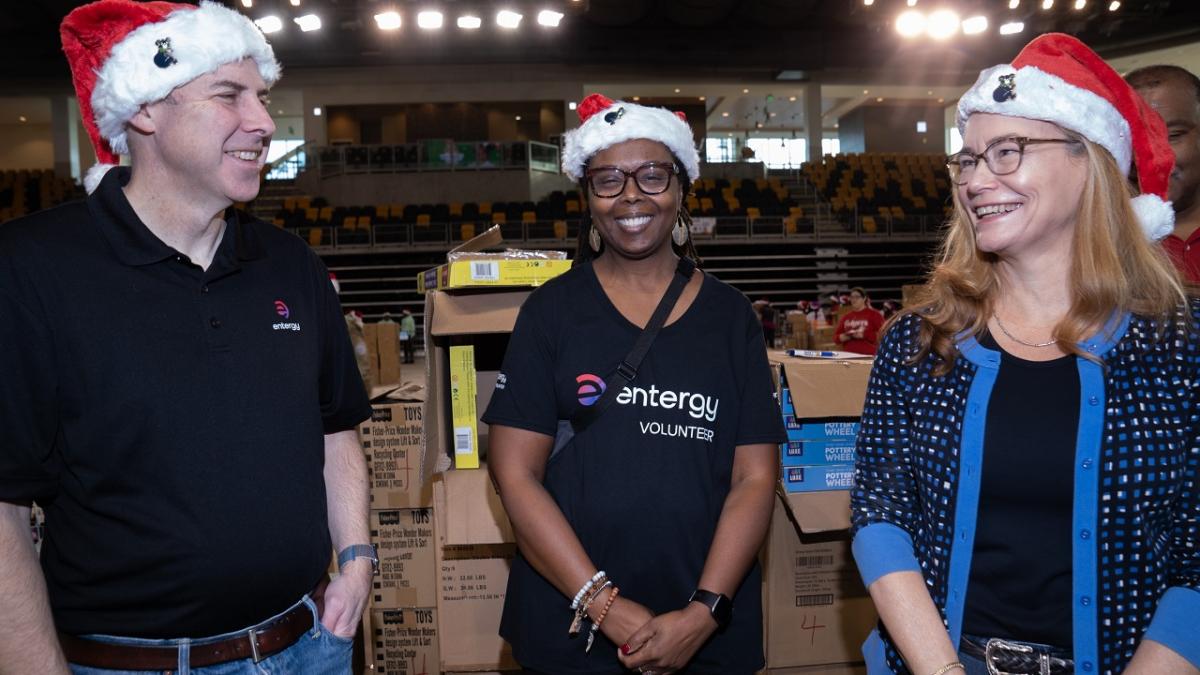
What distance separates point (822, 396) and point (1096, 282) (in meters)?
1.10

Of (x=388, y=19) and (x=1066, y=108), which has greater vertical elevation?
(x=388, y=19)

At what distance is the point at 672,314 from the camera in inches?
69.9

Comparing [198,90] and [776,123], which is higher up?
[776,123]

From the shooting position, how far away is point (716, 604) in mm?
1613

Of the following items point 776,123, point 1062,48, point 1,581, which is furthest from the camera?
point 776,123

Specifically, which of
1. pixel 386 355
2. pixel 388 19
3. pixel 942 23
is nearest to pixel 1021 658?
pixel 386 355

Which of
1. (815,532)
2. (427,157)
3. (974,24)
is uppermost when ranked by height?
(974,24)

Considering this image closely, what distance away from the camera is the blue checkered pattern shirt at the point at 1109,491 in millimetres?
1204

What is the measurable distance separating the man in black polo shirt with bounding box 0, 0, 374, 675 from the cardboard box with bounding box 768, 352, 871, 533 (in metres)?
1.33

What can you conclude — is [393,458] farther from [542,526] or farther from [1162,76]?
[1162,76]

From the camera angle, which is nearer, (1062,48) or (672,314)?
(1062,48)

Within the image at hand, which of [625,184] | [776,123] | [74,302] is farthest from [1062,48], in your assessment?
[776,123]

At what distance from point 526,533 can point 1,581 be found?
2.83 ft

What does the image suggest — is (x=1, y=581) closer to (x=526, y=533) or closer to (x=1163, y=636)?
(x=526, y=533)
